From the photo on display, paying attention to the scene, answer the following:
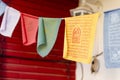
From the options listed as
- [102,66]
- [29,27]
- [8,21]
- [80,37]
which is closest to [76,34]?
[80,37]

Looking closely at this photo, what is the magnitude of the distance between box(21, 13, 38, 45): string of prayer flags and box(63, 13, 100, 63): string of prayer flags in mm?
356

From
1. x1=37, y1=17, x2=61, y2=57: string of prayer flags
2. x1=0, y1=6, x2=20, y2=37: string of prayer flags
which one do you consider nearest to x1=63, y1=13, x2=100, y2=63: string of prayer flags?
x1=37, y1=17, x2=61, y2=57: string of prayer flags

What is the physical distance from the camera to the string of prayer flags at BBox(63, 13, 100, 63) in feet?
8.08

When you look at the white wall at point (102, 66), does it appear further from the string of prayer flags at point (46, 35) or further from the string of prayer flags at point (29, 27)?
the string of prayer flags at point (29, 27)

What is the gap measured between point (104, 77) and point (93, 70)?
0.72ft

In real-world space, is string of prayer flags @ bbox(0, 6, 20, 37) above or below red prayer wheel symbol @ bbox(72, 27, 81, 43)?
above

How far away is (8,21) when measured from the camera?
101 inches

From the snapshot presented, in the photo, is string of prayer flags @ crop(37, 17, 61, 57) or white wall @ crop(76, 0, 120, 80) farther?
white wall @ crop(76, 0, 120, 80)

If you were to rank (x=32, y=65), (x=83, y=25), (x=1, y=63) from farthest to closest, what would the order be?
(x=32, y=65) → (x=1, y=63) → (x=83, y=25)

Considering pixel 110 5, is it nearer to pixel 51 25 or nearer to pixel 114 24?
pixel 114 24

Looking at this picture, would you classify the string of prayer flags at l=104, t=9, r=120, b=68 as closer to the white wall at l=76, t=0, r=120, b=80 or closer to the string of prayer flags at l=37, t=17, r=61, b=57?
the white wall at l=76, t=0, r=120, b=80

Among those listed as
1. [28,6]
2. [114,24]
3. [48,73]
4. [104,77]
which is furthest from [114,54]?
[28,6]

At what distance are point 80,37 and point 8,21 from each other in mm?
779

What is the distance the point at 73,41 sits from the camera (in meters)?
2.60
